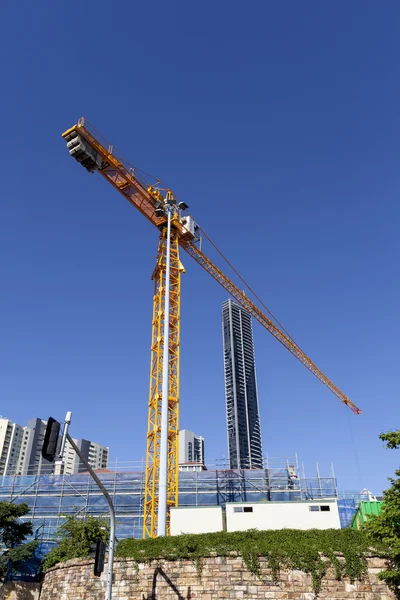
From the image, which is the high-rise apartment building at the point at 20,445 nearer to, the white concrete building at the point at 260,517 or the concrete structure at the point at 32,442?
the concrete structure at the point at 32,442

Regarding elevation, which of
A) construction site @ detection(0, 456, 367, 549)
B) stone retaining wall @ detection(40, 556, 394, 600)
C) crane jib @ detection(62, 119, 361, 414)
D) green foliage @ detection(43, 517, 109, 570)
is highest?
crane jib @ detection(62, 119, 361, 414)

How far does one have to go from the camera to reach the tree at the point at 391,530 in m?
18.1

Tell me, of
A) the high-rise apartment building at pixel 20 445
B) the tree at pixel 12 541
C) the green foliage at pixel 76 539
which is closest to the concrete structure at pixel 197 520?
the green foliage at pixel 76 539

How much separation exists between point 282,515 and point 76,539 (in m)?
14.1

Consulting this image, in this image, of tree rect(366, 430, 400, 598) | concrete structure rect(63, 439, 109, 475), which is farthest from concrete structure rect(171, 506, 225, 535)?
concrete structure rect(63, 439, 109, 475)

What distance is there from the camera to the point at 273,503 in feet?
96.6

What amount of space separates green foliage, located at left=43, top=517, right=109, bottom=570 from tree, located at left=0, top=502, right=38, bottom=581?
1.60 metres

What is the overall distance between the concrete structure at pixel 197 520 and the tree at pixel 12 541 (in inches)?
415

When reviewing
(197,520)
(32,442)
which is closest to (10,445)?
(32,442)

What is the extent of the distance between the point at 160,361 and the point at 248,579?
2367cm

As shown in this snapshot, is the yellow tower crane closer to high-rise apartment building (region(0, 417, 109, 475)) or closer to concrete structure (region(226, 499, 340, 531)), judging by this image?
concrete structure (region(226, 499, 340, 531))

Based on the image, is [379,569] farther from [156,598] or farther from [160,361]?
[160,361]

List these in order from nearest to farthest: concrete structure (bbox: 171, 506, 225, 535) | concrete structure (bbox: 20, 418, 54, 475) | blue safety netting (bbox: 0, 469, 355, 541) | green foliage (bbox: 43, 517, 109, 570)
Result: concrete structure (bbox: 171, 506, 225, 535)
green foliage (bbox: 43, 517, 109, 570)
blue safety netting (bbox: 0, 469, 355, 541)
concrete structure (bbox: 20, 418, 54, 475)

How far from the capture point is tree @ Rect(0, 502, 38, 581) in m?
31.3
